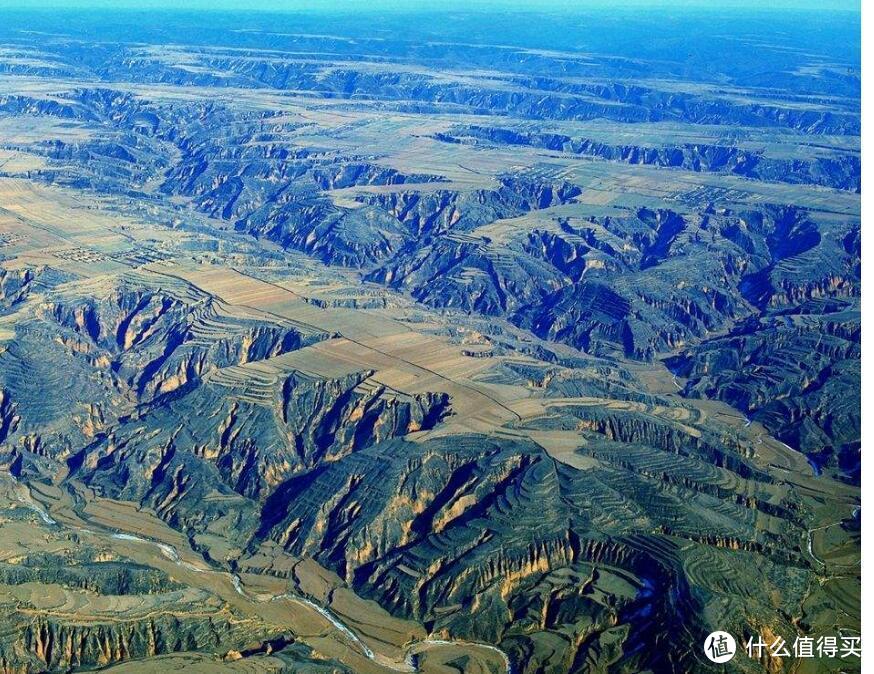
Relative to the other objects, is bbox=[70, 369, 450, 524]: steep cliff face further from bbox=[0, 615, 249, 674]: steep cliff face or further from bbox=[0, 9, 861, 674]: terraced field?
bbox=[0, 615, 249, 674]: steep cliff face

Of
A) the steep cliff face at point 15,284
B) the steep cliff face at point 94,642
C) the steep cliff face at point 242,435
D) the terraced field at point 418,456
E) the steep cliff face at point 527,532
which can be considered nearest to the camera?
the steep cliff face at point 94,642

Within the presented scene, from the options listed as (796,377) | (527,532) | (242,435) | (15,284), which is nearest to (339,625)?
(527,532)

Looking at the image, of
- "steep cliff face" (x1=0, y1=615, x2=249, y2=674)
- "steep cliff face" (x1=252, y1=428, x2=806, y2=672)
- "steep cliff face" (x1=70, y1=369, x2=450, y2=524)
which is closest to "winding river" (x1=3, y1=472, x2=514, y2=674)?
"steep cliff face" (x1=252, y1=428, x2=806, y2=672)

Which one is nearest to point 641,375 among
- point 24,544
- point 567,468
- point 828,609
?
point 567,468

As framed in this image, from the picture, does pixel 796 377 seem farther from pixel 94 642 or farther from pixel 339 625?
pixel 94 642

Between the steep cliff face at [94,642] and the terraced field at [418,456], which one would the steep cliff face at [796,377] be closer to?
the terraced field at [418,456]

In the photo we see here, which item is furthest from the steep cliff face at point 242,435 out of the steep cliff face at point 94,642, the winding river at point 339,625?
the steep cliff face at point 94,642


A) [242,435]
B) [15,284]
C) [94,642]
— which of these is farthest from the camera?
[15,284]

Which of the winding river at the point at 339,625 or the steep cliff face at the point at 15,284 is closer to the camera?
the winding river at the point at 339,625

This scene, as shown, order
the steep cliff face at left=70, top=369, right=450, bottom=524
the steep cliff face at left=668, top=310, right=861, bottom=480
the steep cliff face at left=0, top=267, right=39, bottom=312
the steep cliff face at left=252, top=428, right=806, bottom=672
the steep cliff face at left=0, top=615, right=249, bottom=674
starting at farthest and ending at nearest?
the steep cliff face at left=0, top=267, right=39, bottom=312, the steep cliff face at left=668, top=310, right=861, bottom=480, the steep cliff face at left=70, top=369, right=450, bottom=524, the steep cliff face at left=252, top=428, right=806, bottom=672, the steep cliff face at left=0, top=615, right=249, bottom=674

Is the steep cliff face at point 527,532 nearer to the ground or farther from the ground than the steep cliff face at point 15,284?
farther from the ground

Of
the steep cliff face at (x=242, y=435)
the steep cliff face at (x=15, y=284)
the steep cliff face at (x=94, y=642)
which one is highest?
the steep cliff face at (x=94, y=642)

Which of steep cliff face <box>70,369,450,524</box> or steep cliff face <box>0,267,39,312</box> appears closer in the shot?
steep cliff face <box>70,369,450,524</box>
